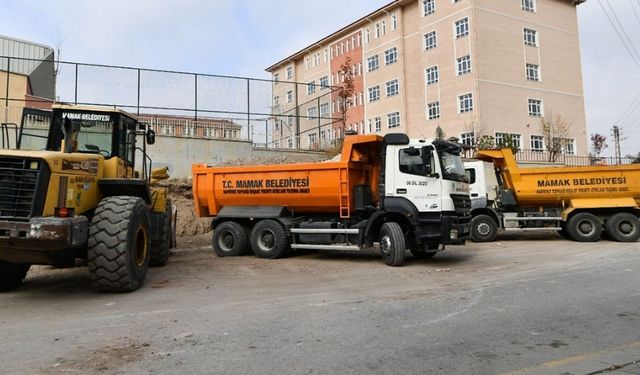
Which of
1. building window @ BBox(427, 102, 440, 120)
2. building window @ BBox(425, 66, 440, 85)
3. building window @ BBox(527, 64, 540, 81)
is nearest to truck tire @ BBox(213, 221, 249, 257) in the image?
building window @ BBox(427, 102, 440, 120)

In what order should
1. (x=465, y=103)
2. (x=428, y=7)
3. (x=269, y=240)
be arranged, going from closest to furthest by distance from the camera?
(x=269, y=240) → (x=465, y=103) → (x=428, y=7)

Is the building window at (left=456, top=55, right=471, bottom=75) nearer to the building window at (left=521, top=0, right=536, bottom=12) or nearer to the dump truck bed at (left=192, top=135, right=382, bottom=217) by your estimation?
the building window at (left=521, top=0, right=536, bottom=12)

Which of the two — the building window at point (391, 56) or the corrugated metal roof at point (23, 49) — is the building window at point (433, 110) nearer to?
the building window at point (391, 56)

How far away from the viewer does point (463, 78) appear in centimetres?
4216

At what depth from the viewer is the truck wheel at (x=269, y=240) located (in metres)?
12.9

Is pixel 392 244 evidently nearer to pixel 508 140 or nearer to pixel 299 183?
pixel 299 183

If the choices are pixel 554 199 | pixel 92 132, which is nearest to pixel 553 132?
pixel 554 199

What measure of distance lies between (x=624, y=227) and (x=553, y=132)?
30.3 meters

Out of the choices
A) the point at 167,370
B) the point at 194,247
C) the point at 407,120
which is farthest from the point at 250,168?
the point at 407,120

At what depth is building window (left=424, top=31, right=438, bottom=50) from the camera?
45619 millimetres

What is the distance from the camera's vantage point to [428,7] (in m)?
46.3

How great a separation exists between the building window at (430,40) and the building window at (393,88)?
481 centimetres

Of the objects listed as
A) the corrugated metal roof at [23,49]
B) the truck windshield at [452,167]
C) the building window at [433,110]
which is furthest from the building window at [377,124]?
the truck windshield at [452,167]

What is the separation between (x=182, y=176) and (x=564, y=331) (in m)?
16.4
